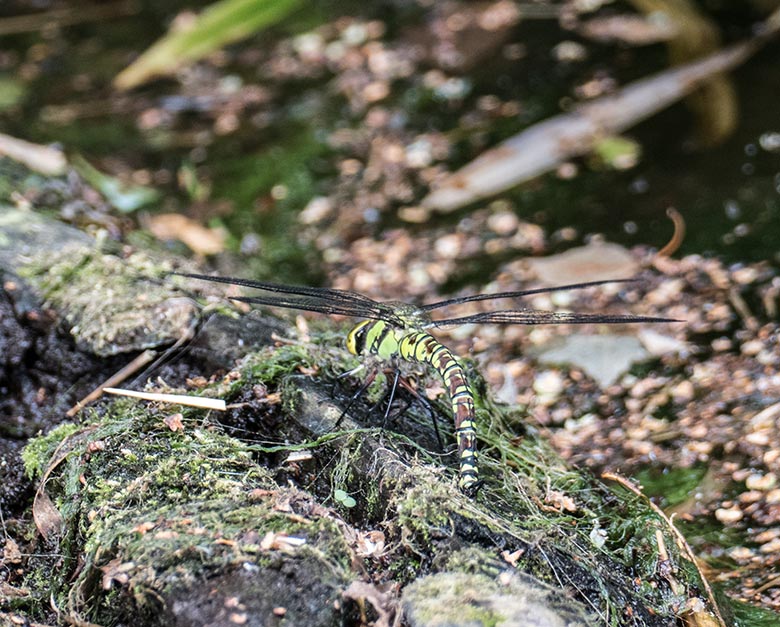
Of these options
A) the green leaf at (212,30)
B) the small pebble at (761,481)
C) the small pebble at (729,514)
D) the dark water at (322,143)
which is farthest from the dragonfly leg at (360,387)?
the green leaf at (212,30)

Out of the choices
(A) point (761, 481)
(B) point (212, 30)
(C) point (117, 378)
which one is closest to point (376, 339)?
(C) point (117, 378)

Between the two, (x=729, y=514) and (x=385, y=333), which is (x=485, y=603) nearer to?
(x=385, y=333)

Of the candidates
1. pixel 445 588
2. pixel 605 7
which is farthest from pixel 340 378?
pixel 605 7

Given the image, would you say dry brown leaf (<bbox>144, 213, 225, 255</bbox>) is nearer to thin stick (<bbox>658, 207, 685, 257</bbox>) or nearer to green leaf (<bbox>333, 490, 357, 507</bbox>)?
thin stick (<bbox>658, 207, 685, 257</bbox>)

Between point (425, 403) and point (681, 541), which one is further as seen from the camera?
point (425, 403)

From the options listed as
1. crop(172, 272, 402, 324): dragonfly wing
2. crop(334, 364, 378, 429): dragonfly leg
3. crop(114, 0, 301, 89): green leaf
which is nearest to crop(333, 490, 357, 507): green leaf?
crop(334, 364, 378, 429): dragonfly leg

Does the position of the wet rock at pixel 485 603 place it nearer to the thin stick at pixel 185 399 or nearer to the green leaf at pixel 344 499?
the green leaf at pixel 344 499

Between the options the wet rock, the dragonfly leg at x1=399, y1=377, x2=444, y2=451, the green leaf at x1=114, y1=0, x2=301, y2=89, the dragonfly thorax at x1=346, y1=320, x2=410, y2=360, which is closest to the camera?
the wet rock
